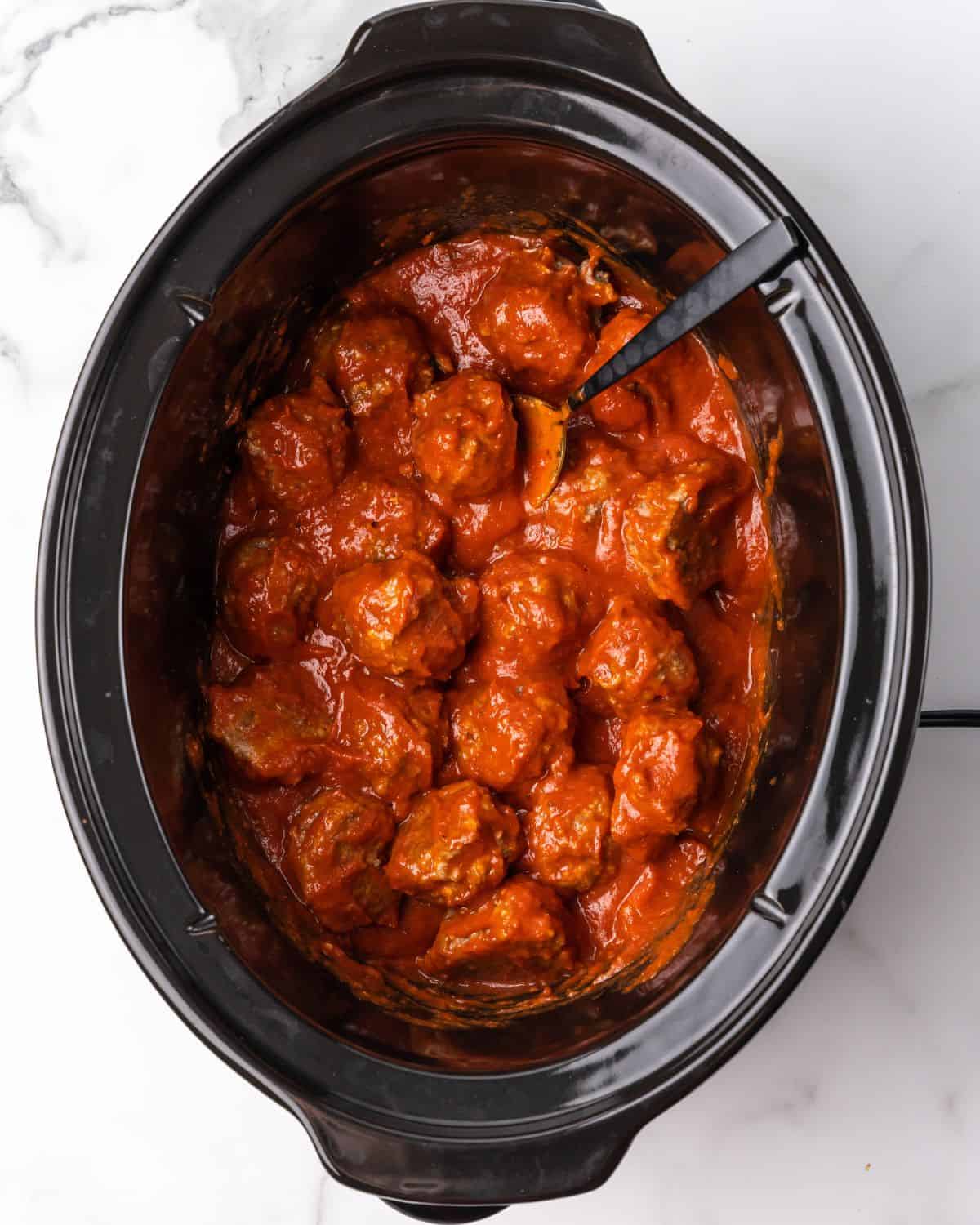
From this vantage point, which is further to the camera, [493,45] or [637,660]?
[637,660]

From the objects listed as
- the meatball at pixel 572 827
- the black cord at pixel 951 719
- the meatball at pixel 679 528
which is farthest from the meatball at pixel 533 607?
the black cord at pixel 951 719

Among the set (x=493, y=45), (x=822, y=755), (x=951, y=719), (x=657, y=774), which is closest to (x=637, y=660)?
(x=657, y=774)

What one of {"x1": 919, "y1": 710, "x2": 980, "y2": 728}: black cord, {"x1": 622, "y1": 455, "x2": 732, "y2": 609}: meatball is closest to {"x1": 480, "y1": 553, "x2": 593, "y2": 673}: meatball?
{"x1": 622, "y1": 455, "x2": 732, "y2": 609}: meatball

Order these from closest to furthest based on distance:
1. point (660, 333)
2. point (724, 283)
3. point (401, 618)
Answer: point (724, 283) → point (660, 333) → point (401, 618)

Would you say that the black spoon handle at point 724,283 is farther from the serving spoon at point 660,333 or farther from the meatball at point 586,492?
the meatball at point 586,492

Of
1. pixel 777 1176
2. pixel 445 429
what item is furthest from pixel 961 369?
pixel 777 1176

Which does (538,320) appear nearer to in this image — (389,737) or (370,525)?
(370,525)
